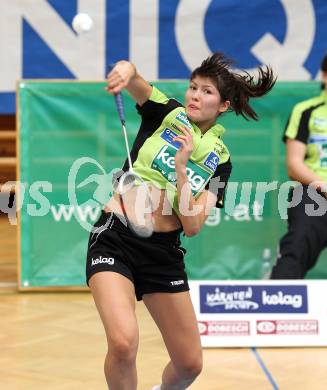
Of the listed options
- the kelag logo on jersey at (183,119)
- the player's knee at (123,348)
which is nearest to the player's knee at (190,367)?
the player's knee at (123,348)

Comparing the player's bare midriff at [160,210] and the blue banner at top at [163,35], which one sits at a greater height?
the blue banner at top at [163,35]

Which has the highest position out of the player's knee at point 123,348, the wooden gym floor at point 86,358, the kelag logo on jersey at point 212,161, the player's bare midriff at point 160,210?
the kelag logo on jersey at point 212,161

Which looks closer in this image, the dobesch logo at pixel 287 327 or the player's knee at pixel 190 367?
the player's knee at pixel 190 367

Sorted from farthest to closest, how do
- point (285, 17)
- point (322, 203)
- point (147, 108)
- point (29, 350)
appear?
point (285, 17) → point (322, 203) → point (29, 350) → point (147, 108)

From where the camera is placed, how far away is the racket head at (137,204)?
402 centimetres

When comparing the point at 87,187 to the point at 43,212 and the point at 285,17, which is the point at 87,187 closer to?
the point at 43,212

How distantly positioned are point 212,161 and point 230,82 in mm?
357

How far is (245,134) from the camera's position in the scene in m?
7.21

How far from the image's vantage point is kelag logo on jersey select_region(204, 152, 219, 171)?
417 cm

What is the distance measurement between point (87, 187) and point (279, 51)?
210cm

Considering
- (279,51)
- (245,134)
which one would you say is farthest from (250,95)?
(279,51)

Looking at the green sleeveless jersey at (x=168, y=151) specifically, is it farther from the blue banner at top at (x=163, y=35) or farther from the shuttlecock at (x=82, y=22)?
the blue banner at top at (x=163, y=35)

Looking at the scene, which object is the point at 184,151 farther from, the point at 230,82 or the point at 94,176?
the point at 94,176

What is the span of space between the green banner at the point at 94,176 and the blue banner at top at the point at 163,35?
0.91m
